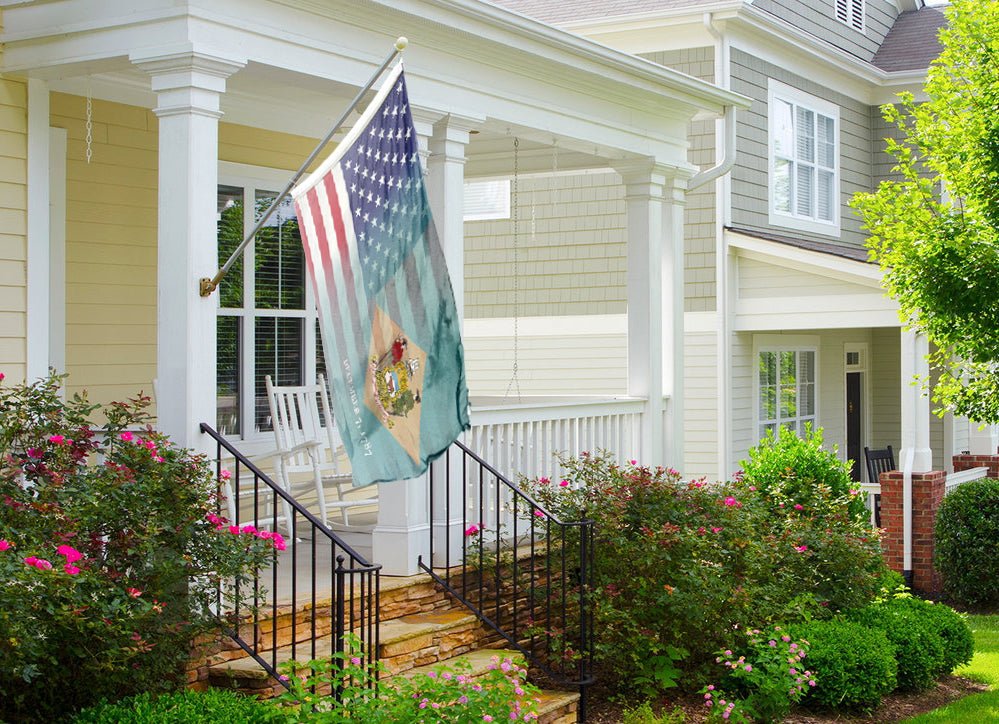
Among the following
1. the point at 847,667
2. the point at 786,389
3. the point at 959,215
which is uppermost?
the point at 959,215

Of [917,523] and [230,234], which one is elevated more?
[230,234]

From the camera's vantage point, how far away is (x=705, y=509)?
812 cm

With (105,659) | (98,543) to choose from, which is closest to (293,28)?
(98,543)

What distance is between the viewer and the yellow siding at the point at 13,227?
6.70m

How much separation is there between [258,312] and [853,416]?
11540mm

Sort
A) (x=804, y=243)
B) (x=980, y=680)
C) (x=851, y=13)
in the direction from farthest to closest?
(x=851, y=13), (x=804, y=243), (x=980, y=680)

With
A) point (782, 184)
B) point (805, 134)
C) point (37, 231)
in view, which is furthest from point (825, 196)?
point (37, 231)

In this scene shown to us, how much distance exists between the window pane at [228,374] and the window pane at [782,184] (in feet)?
26.8

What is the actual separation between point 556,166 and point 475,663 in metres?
5.23

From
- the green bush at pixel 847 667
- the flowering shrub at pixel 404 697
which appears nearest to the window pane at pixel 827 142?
the green bush at pixel 847 667

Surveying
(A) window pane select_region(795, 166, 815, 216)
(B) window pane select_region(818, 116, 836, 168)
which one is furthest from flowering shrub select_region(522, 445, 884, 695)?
(B) window pane select_region(818, 116, 836, 168)

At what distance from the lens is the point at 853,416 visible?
61.2 feet

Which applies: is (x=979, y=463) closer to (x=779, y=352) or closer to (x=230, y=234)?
(x=779, y=352)

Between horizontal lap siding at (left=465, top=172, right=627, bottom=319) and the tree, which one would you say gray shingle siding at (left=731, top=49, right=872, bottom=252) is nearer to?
horizontal lap siding at (left=465, top=172, right=627, bottom=319)
